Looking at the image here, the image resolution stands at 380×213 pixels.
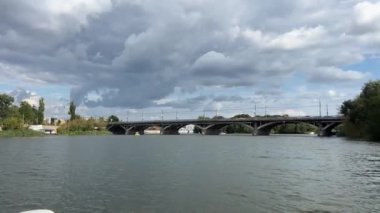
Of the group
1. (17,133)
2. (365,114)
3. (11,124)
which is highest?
(365,114)

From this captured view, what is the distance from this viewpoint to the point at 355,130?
415ft

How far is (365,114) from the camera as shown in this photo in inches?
4375

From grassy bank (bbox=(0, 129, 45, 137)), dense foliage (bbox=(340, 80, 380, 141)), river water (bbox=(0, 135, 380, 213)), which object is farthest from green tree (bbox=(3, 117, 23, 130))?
river water (bbox=(0, 135, 380, 213))

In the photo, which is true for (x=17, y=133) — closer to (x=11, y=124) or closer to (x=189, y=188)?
(x=11, y=124)

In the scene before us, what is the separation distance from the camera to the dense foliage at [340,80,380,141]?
4082 inches

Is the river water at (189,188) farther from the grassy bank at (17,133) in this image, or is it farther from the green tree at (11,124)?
the green tree at (11,124)

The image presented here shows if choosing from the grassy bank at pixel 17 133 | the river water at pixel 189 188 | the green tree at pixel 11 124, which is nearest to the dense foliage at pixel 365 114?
the river water at pixel 189 188

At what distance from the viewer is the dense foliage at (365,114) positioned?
340ft

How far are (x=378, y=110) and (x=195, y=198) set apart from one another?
84154 mm

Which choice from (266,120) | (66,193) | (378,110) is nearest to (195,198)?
(66,193)

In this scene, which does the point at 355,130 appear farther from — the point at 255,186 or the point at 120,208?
the point at 120,208

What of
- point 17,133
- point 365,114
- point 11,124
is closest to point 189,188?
point 365,114

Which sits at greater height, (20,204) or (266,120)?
(266,120)

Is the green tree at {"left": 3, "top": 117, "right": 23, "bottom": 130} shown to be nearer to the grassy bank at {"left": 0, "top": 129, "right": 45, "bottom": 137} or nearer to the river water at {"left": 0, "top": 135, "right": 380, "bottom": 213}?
the grassy bank at {"left": 0, "top": 129, "right": 45, "bottom": 137}
